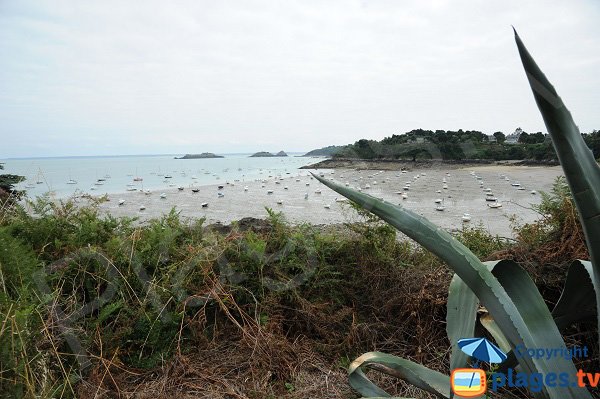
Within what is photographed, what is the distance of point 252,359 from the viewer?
213cm

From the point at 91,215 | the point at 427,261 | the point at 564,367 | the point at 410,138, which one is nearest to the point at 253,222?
the point at 91,215

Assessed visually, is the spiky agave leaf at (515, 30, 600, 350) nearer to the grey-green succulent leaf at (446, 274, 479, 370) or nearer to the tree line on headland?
the grey-green succulent leaf at (446, 274, 479, 370)

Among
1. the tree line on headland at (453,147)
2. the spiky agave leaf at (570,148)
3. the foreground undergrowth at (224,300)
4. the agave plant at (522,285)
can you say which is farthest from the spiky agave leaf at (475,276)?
the tree line on headland at (453,147)

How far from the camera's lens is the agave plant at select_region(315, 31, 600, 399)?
0.81 metres

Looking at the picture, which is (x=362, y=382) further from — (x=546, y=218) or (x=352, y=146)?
(x=352, y=146)

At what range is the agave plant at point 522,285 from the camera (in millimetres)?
808

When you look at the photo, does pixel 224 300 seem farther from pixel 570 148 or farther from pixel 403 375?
pixel 570 148

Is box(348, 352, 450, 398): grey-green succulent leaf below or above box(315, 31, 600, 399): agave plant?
below

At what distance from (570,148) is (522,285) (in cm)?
58

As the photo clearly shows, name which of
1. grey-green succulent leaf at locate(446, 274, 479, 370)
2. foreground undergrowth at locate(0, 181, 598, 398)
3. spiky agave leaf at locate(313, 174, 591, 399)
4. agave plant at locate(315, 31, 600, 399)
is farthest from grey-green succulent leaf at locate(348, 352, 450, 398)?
foreground undergrowth at locate(0, 181, 598, 398)

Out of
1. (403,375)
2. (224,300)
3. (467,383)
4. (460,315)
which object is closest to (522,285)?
(460,315)

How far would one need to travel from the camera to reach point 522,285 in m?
1.20

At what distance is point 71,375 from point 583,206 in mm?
2174

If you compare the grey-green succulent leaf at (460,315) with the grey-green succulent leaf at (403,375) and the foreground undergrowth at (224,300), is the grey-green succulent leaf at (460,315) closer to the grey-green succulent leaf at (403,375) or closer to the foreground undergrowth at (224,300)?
the grey-green succulent leaf at (403,375)
